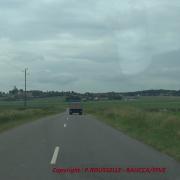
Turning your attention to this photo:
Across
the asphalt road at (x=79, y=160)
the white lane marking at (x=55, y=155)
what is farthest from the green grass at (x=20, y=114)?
the white lane marking at (x=55, y=155)

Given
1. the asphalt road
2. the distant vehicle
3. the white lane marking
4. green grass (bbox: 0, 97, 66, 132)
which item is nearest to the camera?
the asphalt road

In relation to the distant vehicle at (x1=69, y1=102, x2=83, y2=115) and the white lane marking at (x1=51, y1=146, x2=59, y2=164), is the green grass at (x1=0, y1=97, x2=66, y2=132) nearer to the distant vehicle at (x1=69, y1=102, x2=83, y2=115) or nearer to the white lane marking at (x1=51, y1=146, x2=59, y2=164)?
the distant vehicle at (x1=69, y1=102, x2=83, y2=115)

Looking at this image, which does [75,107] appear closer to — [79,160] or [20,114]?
[20,114]

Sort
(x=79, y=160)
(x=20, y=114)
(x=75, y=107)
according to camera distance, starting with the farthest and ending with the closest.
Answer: (x=75, y=107), (x=20, y=114), (x=79, y=160)

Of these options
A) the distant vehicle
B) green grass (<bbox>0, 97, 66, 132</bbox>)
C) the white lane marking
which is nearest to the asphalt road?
the white lane marking

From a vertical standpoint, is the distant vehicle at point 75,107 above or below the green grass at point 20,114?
above

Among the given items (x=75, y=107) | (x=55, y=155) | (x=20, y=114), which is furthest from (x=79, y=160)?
(x=75, y=107)

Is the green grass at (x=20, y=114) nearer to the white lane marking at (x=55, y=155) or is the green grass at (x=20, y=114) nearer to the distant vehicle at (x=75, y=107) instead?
the distant vehicle at (x=75, y=107)

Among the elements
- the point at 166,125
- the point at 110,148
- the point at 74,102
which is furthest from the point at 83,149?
the point at 74,102

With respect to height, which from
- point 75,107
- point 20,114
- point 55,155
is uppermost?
point 75,107

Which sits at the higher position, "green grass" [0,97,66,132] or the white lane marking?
the white lane marking

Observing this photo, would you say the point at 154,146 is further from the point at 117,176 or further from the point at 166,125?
the point at 166,125

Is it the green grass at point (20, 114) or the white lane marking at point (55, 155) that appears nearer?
the white lane marking at point (55, 155)

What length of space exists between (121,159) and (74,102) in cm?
5701
